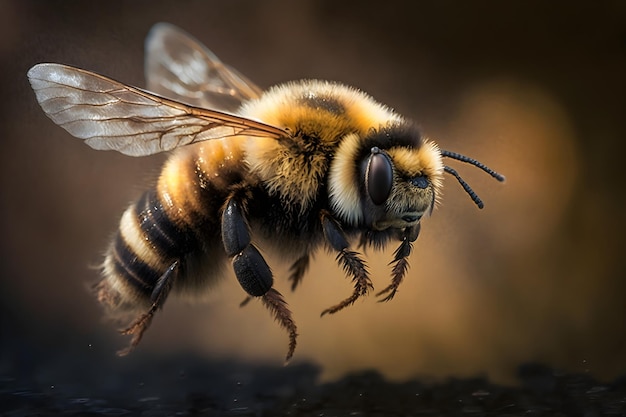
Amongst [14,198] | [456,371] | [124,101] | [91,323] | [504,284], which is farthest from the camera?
[504,284]

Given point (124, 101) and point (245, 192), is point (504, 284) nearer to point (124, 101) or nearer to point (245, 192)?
point (245, 192)

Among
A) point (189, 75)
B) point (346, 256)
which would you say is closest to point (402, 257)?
point (346, 256)

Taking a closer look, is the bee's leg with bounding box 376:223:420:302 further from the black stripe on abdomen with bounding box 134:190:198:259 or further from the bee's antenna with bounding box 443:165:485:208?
the black stripe on abdomen with bounding box 134:190:198:259

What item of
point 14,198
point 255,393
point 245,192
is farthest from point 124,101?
point 14,198

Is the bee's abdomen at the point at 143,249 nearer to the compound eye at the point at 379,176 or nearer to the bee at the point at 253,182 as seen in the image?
the bee at the point at 253,182

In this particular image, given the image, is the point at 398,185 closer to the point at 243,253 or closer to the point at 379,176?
the point at 379,176

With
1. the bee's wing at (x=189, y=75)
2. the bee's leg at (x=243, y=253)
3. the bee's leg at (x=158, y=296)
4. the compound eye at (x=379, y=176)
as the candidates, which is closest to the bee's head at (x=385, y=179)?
the compound eye at (x=379, y=176)
